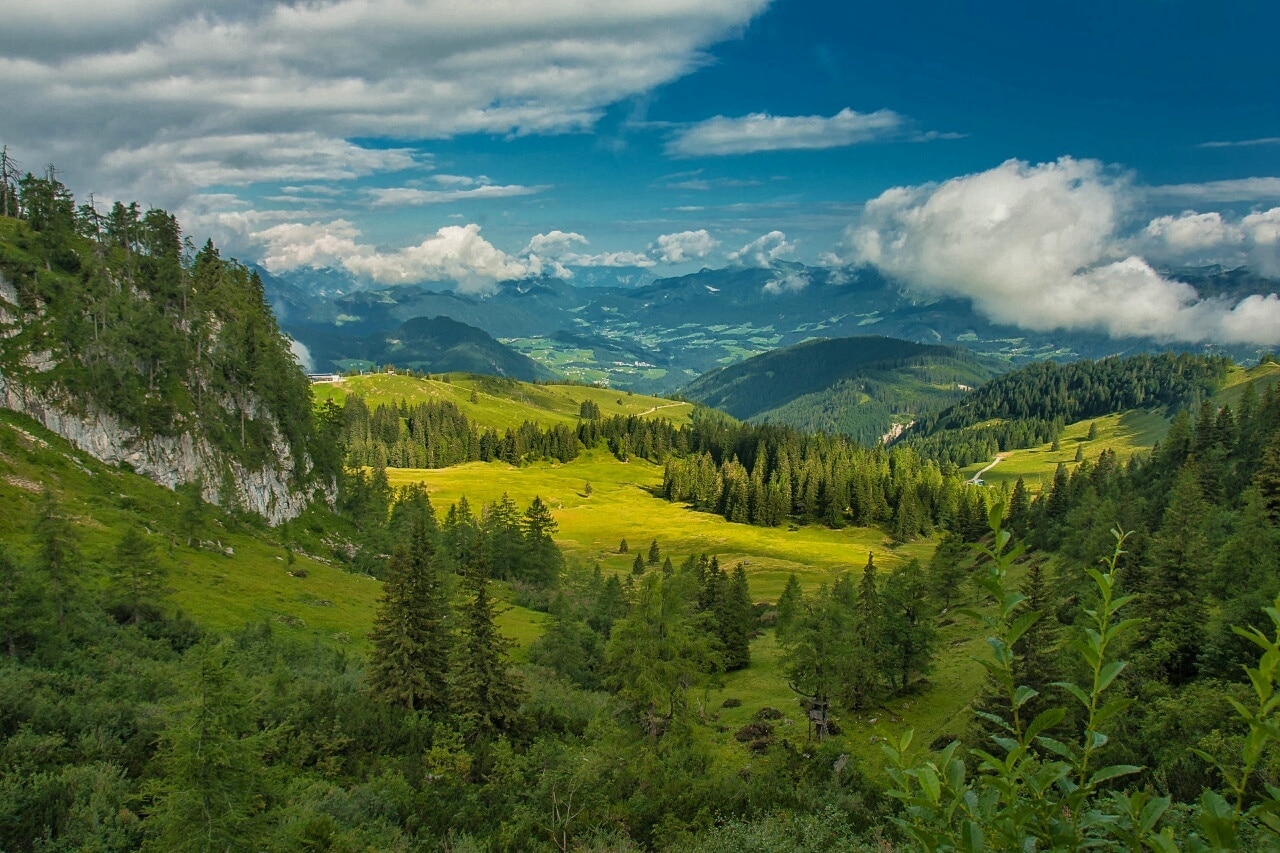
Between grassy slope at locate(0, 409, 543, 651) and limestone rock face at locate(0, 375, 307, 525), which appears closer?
grassy slope at locate(0, 409, 543, 651)

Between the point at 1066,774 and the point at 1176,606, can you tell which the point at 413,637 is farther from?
the point at 1176,606

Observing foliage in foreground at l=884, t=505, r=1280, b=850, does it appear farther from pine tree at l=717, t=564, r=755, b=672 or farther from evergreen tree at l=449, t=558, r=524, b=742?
pine tree at l=717, t=564, r=755, b=672

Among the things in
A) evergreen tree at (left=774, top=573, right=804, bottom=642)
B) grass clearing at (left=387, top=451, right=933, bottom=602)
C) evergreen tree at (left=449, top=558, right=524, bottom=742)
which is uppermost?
evergreen tree at (left=449, top=558, right=524, bottom=742)

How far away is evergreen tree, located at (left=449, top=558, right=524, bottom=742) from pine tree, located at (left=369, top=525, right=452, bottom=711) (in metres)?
1.72

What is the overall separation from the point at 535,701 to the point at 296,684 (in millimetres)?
13610

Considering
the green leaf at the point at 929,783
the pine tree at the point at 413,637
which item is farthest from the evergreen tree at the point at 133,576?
the green leaf at the point at 929,783

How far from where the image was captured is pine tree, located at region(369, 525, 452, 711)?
35.2 m

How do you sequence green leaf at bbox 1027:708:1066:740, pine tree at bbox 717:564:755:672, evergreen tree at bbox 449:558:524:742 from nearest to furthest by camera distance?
green leaf at bbox 1027:708:1066:740 → evergreen tree at bbox 449:558:524:742 → pine tree at bbox 717:564:755:672

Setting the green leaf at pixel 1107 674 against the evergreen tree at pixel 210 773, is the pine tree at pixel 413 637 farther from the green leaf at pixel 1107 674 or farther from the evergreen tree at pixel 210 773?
the green leaf at pixel 1107 674

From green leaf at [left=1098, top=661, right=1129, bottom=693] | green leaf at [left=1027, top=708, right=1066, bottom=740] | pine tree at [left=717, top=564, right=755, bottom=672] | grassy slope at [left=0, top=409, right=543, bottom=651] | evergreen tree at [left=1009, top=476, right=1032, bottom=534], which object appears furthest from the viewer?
evergreen tree at [left=1009, top=476, right=1032, bottom=534]

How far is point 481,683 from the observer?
34375 millimetres

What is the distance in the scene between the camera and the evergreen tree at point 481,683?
111 feet

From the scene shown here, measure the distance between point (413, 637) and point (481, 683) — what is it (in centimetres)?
559

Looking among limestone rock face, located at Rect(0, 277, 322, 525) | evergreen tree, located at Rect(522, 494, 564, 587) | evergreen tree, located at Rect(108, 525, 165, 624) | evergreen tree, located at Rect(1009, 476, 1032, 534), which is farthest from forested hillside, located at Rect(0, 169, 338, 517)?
evergreen tree, located at Rect(1009, 476, 1032, 534)
